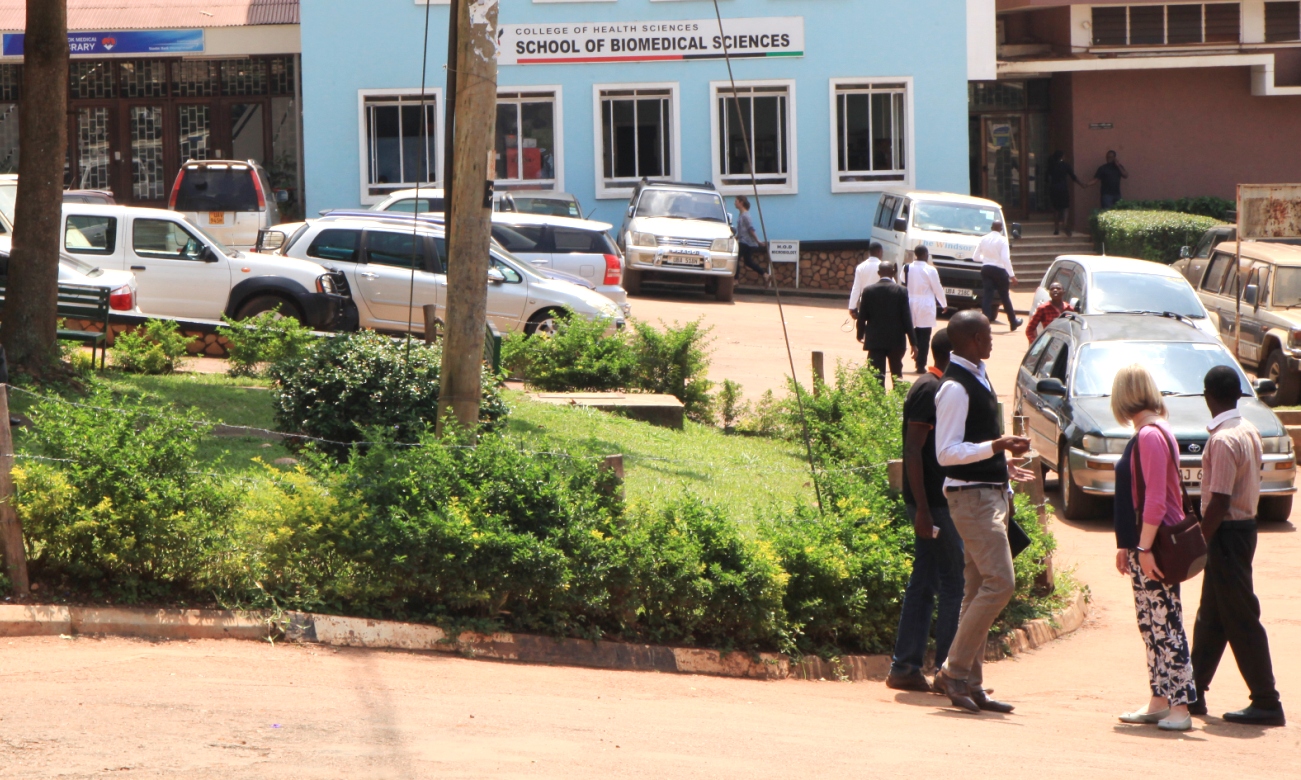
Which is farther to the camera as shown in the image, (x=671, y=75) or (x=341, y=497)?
(x=671, y=75)

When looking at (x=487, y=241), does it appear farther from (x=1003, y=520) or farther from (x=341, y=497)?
(x=1003, y=520)

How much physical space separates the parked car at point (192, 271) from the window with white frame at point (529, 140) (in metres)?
12.4

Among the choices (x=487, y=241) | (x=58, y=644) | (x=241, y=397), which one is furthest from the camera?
(x=241, y=397)

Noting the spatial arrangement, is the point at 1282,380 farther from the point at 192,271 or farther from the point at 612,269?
the point at 192,271

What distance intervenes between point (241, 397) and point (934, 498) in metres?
7.55

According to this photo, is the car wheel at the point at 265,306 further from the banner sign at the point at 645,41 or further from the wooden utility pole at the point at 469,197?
the banner sign at the point at 645,41

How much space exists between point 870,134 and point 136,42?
14.8 meters

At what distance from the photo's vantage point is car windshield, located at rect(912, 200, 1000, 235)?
79.5ft

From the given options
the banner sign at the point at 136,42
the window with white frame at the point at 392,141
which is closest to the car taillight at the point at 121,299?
the window with white frame at the point at 392,141

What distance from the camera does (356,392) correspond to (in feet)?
31.6

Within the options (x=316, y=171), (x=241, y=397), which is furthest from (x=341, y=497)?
(x=316, y=171)

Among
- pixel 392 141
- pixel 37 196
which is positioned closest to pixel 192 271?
pixel 37 196

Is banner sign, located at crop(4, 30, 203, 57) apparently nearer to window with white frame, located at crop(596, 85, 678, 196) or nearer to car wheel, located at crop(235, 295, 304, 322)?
window with white frame, located at crop(596, 85, 678, 196)

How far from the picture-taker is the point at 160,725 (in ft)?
16.5
